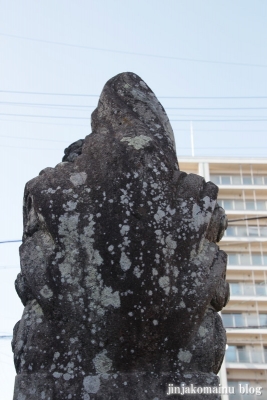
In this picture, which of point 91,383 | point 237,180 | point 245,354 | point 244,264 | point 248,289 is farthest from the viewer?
point 237,180

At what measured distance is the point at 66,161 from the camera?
4469 millimetres

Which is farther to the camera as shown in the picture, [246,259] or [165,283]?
[246,259]

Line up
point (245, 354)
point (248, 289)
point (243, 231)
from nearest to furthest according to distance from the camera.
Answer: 1. point (245, 354)
2. point (248, 289)
3. point (243, 231)

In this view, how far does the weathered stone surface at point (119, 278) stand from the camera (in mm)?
3584

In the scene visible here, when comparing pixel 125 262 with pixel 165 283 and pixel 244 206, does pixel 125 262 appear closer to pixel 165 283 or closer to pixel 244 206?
pixel 165 283

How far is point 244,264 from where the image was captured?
143ft

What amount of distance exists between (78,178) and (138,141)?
50 cm

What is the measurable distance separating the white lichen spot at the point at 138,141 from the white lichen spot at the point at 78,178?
0.39 metres

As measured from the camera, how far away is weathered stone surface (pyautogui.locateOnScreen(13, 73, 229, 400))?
3.58 m

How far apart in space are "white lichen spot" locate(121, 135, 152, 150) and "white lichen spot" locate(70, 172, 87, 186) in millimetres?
387

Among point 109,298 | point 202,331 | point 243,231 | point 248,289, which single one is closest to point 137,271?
point 109,298

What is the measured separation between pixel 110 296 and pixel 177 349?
52 cm

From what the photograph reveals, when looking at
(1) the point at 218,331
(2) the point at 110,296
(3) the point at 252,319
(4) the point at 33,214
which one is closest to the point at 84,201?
(4) the point at 33,214

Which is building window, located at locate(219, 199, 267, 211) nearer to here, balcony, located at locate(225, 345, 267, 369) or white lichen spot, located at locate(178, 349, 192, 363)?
balcony, located at locate(225, 345, 267, 369)
